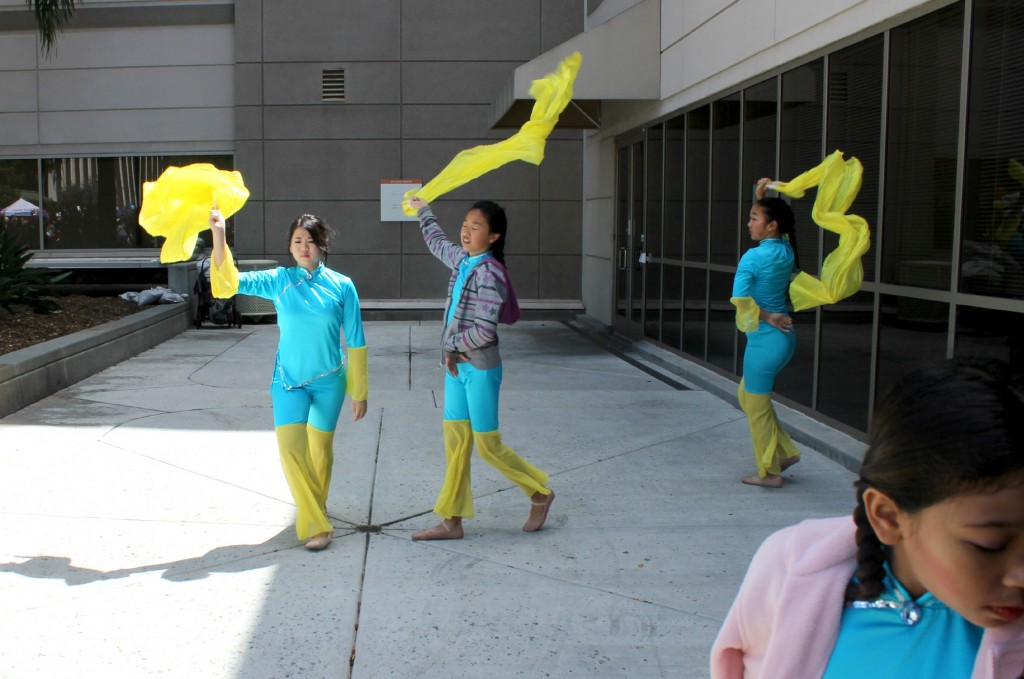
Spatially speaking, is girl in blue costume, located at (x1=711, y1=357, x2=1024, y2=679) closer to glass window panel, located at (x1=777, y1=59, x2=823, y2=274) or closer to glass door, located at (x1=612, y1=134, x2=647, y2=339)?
glass window panel, located at (x1=777, y1=59, x2=823, y2=274)

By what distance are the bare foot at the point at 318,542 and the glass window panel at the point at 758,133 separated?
5.88m

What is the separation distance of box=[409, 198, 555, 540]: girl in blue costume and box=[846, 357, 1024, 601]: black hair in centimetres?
383

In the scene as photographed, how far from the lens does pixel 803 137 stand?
8844 mm

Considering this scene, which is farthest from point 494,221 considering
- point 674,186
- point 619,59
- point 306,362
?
point 619,59

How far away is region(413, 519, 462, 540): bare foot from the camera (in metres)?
5.52

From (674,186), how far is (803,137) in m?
3.70

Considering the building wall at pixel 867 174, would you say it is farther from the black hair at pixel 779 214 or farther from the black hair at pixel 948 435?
the black hair at pixel 948 435

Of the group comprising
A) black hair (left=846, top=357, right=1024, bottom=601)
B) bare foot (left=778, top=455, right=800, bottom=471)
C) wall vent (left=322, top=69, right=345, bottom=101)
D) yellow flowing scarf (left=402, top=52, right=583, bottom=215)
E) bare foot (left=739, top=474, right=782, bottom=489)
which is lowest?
bare foot (left=739, top=474, right=782, bottom=489)

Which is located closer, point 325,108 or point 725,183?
point 725,183

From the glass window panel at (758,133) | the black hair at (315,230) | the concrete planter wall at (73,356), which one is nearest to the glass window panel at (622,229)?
the glass window panel at (758,133)

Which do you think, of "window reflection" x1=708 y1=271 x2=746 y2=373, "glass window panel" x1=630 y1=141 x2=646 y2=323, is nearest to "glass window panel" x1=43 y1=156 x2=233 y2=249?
"glass window panel" x1=630 y1=141 x2=646 y2=323

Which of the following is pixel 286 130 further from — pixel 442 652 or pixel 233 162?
pixel 442 652

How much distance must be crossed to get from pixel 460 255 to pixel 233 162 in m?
15.1

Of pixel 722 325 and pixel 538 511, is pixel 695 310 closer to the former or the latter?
pixel 722 325
